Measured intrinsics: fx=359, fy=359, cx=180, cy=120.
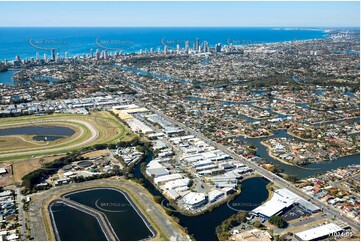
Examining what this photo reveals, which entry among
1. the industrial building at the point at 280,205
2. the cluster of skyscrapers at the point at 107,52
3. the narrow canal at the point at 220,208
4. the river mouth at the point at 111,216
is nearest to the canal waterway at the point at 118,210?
the river mouth at the point at 111,216

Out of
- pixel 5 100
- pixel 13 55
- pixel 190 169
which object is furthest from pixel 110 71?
pixel 190 169

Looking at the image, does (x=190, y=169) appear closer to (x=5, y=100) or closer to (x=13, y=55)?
(x=5, y=100)

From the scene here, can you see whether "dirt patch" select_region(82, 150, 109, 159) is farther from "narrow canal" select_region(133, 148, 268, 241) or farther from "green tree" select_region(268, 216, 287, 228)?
"green tree" select_region(268, 216, 287, 228)

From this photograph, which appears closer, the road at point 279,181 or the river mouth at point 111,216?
the river mouth at point 111,216

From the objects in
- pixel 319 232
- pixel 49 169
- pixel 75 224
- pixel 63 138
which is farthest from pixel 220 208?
pixel 63 138

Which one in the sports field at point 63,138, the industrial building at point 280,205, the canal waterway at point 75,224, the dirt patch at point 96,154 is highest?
the sports field at point 63,138

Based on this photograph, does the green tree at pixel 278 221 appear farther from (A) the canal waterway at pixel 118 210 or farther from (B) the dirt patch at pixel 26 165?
(B) the dirt patch at pixel 26 165

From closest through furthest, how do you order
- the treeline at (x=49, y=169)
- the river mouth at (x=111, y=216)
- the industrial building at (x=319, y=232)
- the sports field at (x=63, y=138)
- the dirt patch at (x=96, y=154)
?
the industrial building at (x=319, y=232) → the river mouth at (x=111, y=216) → the treeline at (x=49, y=169) → the dirt patch at (x=96, y=154) → the sports field at (x=63, y=138)
